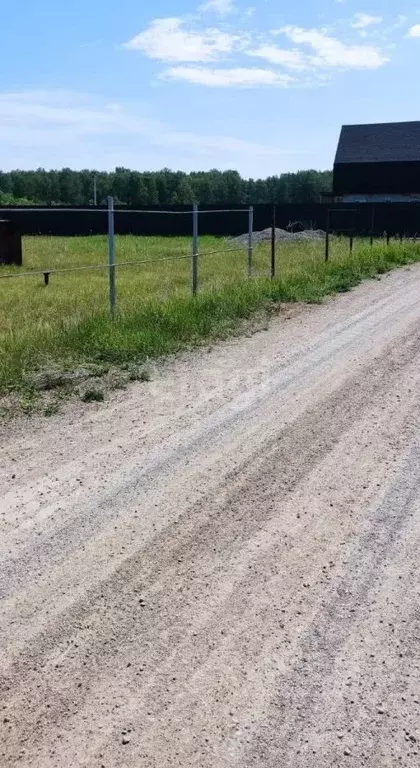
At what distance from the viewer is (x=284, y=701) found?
7.89 ft

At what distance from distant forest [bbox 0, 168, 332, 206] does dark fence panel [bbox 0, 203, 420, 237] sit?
210 feet

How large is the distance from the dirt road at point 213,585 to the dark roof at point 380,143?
133ft

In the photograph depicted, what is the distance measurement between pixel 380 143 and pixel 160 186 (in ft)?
212

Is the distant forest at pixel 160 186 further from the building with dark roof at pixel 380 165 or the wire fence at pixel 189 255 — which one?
the wire fence at pixel 189 255

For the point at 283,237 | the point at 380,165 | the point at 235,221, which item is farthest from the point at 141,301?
the point at 380,165

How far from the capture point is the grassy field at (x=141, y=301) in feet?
23.7

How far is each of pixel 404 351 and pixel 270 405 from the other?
2621 mm

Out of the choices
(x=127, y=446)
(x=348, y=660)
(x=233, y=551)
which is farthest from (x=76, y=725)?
(x=127, y=446)

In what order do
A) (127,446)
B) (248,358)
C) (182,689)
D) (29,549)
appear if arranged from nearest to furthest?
(182,689) < (29,549) < (127,446) < (248,358)

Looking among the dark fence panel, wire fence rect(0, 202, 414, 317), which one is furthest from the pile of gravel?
the dark fence panel

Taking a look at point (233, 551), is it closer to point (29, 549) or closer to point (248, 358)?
point (29, 549)

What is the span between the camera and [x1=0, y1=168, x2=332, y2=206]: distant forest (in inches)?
3936

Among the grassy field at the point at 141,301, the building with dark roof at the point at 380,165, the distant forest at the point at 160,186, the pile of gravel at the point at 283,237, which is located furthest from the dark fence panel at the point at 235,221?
the distant forest at the point at 160,186

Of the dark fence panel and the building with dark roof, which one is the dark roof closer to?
the building with dark roof
